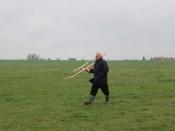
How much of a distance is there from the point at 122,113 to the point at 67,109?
205 centimetres

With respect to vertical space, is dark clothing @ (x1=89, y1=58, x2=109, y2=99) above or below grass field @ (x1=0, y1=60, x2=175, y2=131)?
above

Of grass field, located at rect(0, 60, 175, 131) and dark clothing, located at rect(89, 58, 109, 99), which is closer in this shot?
grass field, located at rect(0, 60, 175, 131)

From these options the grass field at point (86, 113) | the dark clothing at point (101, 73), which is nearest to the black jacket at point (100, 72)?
the dark clothing at point (101, 73)

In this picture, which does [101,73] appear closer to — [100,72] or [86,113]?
[100,72]

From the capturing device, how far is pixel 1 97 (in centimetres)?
1492

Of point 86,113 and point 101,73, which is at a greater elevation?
point 101,73

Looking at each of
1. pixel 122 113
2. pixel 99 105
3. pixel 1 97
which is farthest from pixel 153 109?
pixel 1 97

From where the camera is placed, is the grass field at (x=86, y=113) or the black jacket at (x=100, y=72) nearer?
the grass field at (x=86, y=113)

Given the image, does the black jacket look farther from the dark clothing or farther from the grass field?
the grass field

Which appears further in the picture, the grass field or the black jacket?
the black jacket

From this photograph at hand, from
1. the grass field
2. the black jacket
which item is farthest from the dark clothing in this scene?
the grass field

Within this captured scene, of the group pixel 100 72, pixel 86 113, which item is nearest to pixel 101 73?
pixel 100 72

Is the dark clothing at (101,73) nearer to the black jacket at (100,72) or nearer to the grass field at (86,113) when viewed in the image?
the black jacket at (100,72)

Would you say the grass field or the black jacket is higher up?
the black jacket
